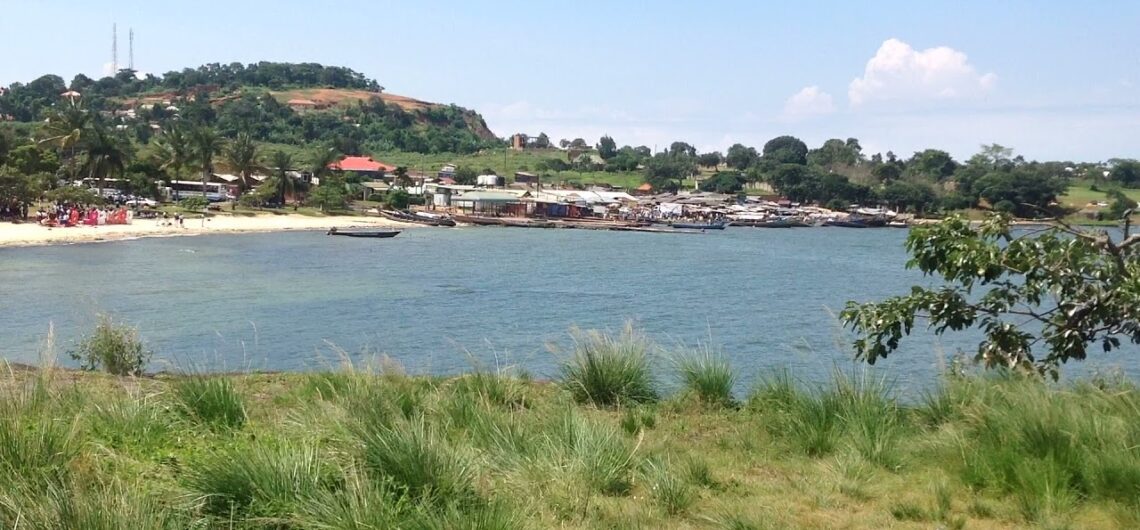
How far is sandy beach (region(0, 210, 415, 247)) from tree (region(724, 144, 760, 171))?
97.5 meters

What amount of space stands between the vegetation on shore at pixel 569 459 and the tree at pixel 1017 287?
0.34 metres

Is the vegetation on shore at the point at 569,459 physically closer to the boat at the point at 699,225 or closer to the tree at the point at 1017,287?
the tree at the point at 1017,287

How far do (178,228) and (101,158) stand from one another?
1608 cm

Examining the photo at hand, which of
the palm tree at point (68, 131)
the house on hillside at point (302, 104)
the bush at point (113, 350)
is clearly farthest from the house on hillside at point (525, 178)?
the bush at point (113, 350)

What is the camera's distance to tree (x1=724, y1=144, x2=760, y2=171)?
577ft

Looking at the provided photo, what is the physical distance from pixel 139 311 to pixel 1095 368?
98.2 ft

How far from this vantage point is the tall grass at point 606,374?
28.5ft

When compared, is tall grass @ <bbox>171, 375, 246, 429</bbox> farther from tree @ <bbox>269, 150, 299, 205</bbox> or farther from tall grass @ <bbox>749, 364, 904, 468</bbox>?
tree @ <bbox>269, 150, 299, 205</bbox>

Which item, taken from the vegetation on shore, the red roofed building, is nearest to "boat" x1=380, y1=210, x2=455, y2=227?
the red roofed building

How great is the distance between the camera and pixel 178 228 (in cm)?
7006

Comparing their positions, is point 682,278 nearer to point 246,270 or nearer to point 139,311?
point 246,270

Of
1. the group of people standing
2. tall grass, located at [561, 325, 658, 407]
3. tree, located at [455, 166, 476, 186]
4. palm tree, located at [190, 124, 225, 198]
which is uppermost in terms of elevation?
palm tree, located at [190, 124, 225, 198]

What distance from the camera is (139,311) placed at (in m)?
32.5

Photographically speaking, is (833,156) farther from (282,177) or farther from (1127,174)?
(282,177)
